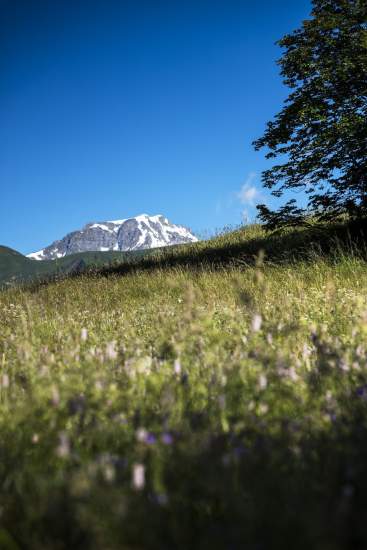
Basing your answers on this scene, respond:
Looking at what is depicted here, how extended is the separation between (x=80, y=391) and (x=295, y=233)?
15.7m

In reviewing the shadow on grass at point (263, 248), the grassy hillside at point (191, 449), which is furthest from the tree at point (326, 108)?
the grassy hillside at point (191, 449)

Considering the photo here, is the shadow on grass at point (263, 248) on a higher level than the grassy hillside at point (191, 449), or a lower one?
higher

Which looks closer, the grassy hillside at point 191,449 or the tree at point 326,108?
the grassy hillside at point 191,449

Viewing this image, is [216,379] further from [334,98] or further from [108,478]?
[334,98]

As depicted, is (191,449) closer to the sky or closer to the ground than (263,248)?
closer to the ground

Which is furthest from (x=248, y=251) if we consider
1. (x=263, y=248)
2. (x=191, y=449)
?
(x=191, y=449)

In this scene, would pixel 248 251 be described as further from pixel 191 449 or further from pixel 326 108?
pixel 191 449

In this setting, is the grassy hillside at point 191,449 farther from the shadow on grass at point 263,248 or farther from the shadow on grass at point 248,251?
the shadow on grass at point 263,248

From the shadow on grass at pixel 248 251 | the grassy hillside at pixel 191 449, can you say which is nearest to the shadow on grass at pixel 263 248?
the shadow on grass at pixel 248 251

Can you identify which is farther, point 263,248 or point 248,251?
point 248,251

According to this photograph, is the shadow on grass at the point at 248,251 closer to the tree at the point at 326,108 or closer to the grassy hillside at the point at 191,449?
the tree at the point at 326,108

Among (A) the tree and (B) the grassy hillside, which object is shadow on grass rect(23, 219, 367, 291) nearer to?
(A) the tree

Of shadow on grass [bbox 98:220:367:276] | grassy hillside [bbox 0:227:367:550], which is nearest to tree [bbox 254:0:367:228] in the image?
shadow on grass [bbox 98:220:367:276]

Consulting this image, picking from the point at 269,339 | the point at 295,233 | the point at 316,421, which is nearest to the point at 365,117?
the point at 295,233
